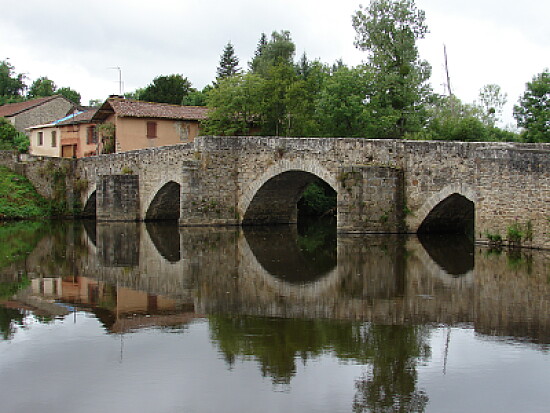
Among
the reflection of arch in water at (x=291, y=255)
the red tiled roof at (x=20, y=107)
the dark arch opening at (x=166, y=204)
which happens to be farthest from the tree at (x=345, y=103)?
the red tiled roof at (x=20, y=107)

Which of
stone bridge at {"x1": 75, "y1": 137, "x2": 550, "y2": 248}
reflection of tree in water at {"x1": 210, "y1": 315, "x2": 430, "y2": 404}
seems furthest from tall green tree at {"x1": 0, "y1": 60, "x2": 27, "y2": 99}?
reflection of tree in water at {"x1": 210, "y1": 315, "x2": 430, "y2": 404}

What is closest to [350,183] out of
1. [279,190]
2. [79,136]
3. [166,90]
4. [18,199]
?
[279,190]

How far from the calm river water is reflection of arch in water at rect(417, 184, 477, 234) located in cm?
330

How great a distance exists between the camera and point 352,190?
19.0 m

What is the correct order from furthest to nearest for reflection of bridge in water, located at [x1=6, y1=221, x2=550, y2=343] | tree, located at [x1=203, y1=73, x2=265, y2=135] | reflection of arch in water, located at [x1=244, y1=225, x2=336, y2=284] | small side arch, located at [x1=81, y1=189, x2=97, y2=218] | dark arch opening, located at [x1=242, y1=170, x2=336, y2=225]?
tree, located at [x1=203, y1=73, x2=265, y2=135] → small side arch, located at [x1=81, y1=189, x2=97, y2=218] → dark arch opening, located at [x1=242, y1=170, x2=336, y2=225] → reflection of arch in water, located at [x1=244, y1=225, x2=336, y2=284] → reflection of bridge in water, located at [x1=6, y1=221, x2=550, y2=343]

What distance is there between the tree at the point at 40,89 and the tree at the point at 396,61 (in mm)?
47861

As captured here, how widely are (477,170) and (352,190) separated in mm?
3857

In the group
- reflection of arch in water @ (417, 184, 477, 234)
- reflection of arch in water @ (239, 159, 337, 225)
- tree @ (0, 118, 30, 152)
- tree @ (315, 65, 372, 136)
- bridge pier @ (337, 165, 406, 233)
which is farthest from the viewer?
tree @ (0, 118, 30, 152)

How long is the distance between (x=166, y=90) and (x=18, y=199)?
63.7 ft

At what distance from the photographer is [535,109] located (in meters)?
33.4

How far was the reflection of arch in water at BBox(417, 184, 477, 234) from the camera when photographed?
17.5 meters

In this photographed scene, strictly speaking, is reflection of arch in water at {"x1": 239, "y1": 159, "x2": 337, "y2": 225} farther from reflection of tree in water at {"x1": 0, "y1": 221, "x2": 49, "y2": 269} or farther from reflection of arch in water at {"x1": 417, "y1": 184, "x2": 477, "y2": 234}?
reflection of tree in water at {"x1": 0, "y1": 221, "x2": 49, "y2": 269}

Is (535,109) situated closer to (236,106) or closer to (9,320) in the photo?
(236,106)

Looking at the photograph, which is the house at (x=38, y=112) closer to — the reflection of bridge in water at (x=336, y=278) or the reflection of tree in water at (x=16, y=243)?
the reflection of tree in water at (x=16, y=243)
